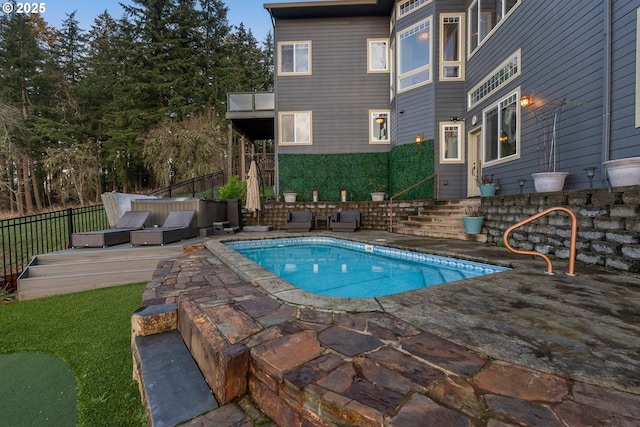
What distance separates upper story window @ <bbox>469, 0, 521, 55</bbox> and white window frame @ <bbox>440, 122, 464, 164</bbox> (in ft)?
7.65

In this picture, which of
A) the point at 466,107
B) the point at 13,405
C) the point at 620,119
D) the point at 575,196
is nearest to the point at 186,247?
the point at 13,405

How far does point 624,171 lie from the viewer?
366 cm

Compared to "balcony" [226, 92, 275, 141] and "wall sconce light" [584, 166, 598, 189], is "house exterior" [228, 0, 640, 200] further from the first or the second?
"balcony" [226, 92, 275, 141]

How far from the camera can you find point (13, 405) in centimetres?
199

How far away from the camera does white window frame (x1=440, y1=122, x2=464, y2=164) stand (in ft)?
31.0

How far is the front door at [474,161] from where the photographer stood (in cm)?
884

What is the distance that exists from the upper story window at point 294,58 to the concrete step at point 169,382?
11894mm

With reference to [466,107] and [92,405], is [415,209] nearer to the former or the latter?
[466,107]

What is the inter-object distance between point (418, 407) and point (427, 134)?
9.88 metres

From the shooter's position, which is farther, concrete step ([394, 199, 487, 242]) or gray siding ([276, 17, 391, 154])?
gray siding ([276, 17, 391, 154])

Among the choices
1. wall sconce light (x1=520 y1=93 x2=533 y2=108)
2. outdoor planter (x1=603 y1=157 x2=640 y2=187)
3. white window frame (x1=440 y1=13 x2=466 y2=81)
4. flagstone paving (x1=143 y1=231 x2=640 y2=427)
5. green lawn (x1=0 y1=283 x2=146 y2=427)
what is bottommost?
green lawn (x1=0 y1=283 x2=146 y2=427)

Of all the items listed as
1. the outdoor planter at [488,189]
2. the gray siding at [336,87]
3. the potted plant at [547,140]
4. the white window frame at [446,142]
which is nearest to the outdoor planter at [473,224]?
the outdoor planter at [488,189]

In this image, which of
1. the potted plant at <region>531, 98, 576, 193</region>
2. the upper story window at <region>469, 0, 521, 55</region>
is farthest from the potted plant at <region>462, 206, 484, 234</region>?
the upper story window at <region>469, 0, 521, 55</region>

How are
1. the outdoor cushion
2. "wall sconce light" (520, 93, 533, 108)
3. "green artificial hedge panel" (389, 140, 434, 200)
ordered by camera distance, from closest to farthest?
the outdoor cushion → "wall sconce light" (520, 93, 533, 108) → "green artificial hedge panel" (389, 140, 434, 200)
